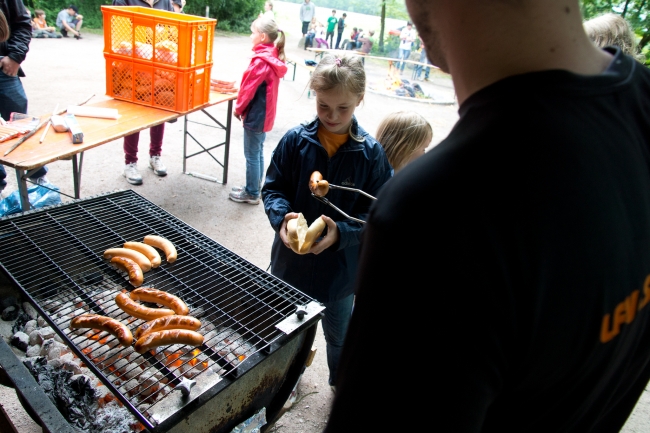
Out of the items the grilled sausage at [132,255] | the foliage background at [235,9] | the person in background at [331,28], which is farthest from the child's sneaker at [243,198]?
the person in background at [331,28]

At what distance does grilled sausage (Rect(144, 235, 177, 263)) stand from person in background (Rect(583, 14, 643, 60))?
2.91 meters

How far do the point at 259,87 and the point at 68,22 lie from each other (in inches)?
569

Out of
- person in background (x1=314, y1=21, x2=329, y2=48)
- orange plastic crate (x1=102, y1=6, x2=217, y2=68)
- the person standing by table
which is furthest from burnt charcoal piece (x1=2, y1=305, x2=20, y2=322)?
person in background (x1=314, y1=21, x2=329, y2=48)

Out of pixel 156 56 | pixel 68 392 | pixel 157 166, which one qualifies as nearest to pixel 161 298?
pixel 68 392

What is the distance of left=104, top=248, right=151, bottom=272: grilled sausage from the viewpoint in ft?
8.42

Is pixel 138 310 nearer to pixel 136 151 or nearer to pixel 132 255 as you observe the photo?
pixel 132 255

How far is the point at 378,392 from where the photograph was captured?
0.71 metres

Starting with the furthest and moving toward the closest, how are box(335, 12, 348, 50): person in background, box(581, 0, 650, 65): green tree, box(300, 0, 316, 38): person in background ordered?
1. box(300, 0, 316, 38): person in background
2. box(335, 12, 348, 50): person in background
3. box(581, 0, 650, 65): green tree

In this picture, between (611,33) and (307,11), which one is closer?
(611,33)

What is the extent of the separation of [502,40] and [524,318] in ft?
1.40

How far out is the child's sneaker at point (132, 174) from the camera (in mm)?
5871

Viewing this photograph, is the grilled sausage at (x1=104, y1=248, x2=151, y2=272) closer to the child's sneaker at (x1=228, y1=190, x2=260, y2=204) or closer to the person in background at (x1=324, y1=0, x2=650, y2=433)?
the person in background at (x1=324, y1=0, x2=650, y2=433)

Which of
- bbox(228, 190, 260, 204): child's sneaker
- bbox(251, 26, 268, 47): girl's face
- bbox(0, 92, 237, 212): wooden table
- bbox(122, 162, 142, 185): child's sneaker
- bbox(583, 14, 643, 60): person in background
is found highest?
bbox(583, 14, 643, 60): person in background

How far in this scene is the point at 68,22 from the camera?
1586 cm
